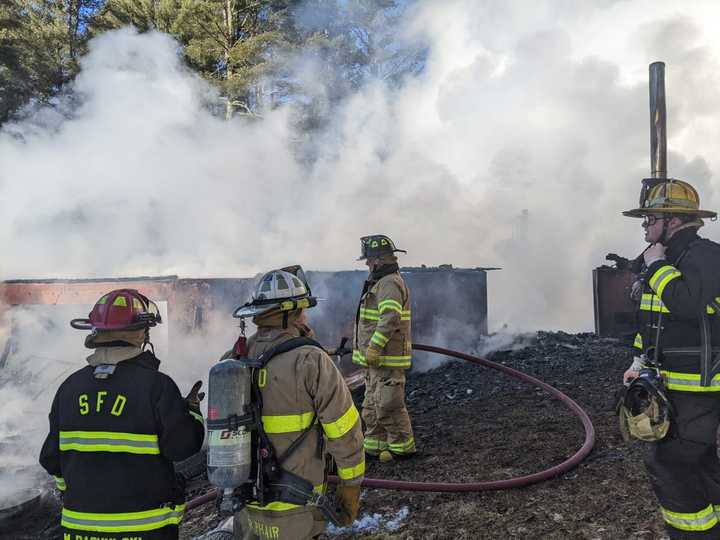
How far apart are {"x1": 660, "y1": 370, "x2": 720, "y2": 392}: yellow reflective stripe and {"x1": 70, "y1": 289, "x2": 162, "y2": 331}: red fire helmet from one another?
7.83 feet

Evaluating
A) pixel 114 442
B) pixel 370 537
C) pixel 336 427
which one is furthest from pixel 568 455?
pixel 114 442

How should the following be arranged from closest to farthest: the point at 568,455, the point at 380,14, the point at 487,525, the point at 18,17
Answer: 1. the point at 487,525
2. the point at 568,455
3. the point at 18,17
4. the point at 380,14

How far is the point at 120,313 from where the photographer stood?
7.39 ft

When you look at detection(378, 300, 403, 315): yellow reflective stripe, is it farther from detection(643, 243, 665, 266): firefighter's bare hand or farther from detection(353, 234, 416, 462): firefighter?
detection(643, 243, 665, 266): firefighter's bare hand

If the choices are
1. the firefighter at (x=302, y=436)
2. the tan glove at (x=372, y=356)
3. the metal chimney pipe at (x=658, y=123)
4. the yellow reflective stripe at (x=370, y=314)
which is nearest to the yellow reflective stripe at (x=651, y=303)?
the firefighter at (x=302, y=436)

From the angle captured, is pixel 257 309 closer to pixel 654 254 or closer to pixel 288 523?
pixel 288 523

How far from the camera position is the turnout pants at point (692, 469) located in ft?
8.14

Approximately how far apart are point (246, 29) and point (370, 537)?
18202 millimetres

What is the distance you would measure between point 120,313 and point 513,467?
10.2 ft

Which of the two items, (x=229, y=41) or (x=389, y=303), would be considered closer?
(x=389, y=303)

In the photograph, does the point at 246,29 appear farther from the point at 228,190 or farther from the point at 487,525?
the point at 487,525

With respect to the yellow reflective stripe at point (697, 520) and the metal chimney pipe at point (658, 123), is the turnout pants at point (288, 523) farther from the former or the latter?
the metal chimney pipe at point (658, 123)

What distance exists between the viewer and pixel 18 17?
14.4m

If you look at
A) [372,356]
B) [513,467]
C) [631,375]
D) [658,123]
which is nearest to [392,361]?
[372,356]
